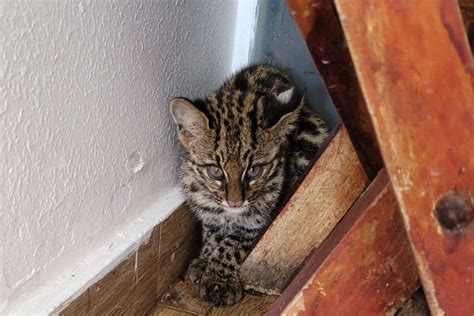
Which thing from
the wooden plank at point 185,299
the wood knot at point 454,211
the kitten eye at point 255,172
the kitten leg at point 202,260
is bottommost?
the wooden plank at point 185,299

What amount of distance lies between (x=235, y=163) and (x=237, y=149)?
41mm

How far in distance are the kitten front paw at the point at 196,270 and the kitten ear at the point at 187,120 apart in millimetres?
362

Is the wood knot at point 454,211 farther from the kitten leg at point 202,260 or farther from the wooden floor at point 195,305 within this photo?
the kitten leg at point 202,260

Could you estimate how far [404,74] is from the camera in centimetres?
81

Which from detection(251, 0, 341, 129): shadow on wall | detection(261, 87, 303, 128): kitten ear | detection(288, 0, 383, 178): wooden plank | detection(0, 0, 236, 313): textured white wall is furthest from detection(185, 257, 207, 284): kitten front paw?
detection(288, 0, 383, 178): wooden plank

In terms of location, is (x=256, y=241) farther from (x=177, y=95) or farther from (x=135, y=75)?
(x=135, y=75)

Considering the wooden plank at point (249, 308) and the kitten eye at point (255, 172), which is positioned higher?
the kitten eye at point (255, 172)

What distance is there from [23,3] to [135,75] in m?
0.48

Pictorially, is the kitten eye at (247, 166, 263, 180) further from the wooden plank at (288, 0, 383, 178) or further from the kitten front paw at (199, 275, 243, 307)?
the wooden plank at (288, 0, 383, 178)

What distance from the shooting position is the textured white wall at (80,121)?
1.15 m

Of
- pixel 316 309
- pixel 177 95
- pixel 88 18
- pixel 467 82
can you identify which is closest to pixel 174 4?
pixel 177 95

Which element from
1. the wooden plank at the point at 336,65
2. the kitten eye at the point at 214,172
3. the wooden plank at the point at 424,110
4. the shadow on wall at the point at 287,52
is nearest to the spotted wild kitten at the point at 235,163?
the kitten eye at the point at 214,172

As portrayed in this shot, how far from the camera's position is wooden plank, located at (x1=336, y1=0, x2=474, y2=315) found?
2.58ft

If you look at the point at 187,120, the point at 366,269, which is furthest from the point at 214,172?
the point at 366,269
